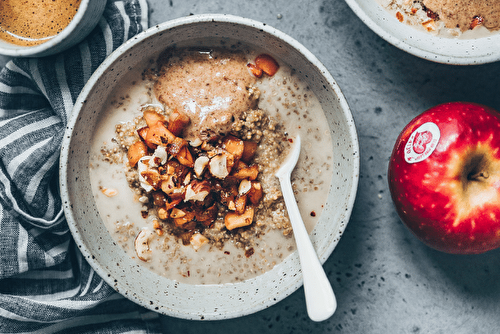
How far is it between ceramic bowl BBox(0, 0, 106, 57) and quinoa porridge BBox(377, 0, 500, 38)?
687 millimetres

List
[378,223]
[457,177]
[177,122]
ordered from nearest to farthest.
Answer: [457,177], [177,122], [378,223]

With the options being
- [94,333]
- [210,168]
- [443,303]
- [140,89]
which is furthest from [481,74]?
[94,333]

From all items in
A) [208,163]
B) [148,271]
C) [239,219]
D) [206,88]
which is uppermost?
[206,88]

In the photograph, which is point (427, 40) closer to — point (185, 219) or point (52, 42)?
point (185, 219)

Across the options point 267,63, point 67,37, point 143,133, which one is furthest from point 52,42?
point 267,63

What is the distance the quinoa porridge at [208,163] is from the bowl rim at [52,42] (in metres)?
0.16

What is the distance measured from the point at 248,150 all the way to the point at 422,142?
14.9 inches

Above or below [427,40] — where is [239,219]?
below

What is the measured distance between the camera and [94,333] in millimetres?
996

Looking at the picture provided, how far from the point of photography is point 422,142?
0.82 metres

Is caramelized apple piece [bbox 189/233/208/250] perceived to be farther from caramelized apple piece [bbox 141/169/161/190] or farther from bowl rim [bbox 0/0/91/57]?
bowl rim [bbox 0/0/91/57]

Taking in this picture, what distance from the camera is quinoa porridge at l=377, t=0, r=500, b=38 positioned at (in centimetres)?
96

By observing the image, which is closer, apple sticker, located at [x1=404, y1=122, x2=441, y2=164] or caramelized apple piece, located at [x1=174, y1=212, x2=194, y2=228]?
apple sticker, located at [x1=404, y1=122, x2=441, y2=164]

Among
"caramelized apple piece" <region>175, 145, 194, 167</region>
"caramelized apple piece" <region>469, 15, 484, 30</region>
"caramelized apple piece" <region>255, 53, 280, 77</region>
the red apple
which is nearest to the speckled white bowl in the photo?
"caramelized apple piece" <region>255, 53, 280, 77</region>
